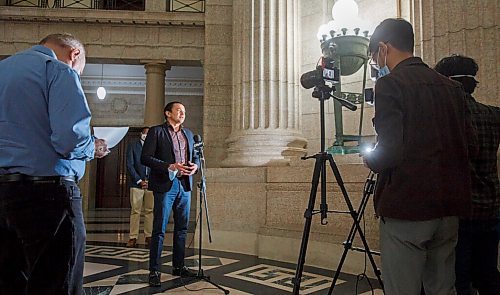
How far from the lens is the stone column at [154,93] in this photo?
10.3 m

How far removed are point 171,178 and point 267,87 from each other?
239cm

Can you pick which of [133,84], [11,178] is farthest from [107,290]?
[133,84]

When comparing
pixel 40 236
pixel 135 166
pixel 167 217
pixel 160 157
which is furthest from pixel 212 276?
pixel 135 166

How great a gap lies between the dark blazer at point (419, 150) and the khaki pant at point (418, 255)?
0.13 ft

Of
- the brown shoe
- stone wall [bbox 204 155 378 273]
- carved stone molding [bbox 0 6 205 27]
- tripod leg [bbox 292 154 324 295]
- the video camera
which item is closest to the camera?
tripod leg [bbox 292 154 324 295]

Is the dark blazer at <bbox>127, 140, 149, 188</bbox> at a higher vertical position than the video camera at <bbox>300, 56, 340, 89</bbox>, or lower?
lower


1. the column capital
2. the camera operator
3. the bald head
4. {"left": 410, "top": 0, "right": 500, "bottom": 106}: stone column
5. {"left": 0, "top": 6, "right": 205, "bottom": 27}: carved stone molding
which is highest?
{"left": 0, "top": 6, "right": 205, "bottom": 27}: carved stone molding

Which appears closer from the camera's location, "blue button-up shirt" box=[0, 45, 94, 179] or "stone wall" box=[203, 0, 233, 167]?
"blue button-up shirt" box=[0, 45, 94, 179]

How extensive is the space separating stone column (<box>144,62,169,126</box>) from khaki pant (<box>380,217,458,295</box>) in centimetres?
906

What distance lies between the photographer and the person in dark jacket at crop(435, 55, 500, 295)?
191cm

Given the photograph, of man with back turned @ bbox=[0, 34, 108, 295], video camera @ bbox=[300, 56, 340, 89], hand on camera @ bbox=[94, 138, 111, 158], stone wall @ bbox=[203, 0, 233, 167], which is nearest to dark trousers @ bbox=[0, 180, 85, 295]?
man with back turned @ bbox=[0, 34, 108, 295]

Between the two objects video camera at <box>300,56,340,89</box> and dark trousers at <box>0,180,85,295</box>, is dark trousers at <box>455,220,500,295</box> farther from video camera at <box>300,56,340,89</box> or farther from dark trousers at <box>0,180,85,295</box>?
dark trousers at <box>0,180,85,295</box>

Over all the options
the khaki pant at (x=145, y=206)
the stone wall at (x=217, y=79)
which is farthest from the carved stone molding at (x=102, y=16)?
the khaki pant at (x=145, y=206)

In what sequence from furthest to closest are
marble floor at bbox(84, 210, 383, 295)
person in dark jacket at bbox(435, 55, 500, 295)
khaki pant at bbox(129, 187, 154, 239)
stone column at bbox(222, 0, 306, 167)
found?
khaki pant at bbox(129, 187, 154, 239) < stone column at bbox(222, 0, 306, 167) < marble floor at bbox(84, 210, 383, 295) < person in dark jacket at bbox(435, 55, 500, 295)
